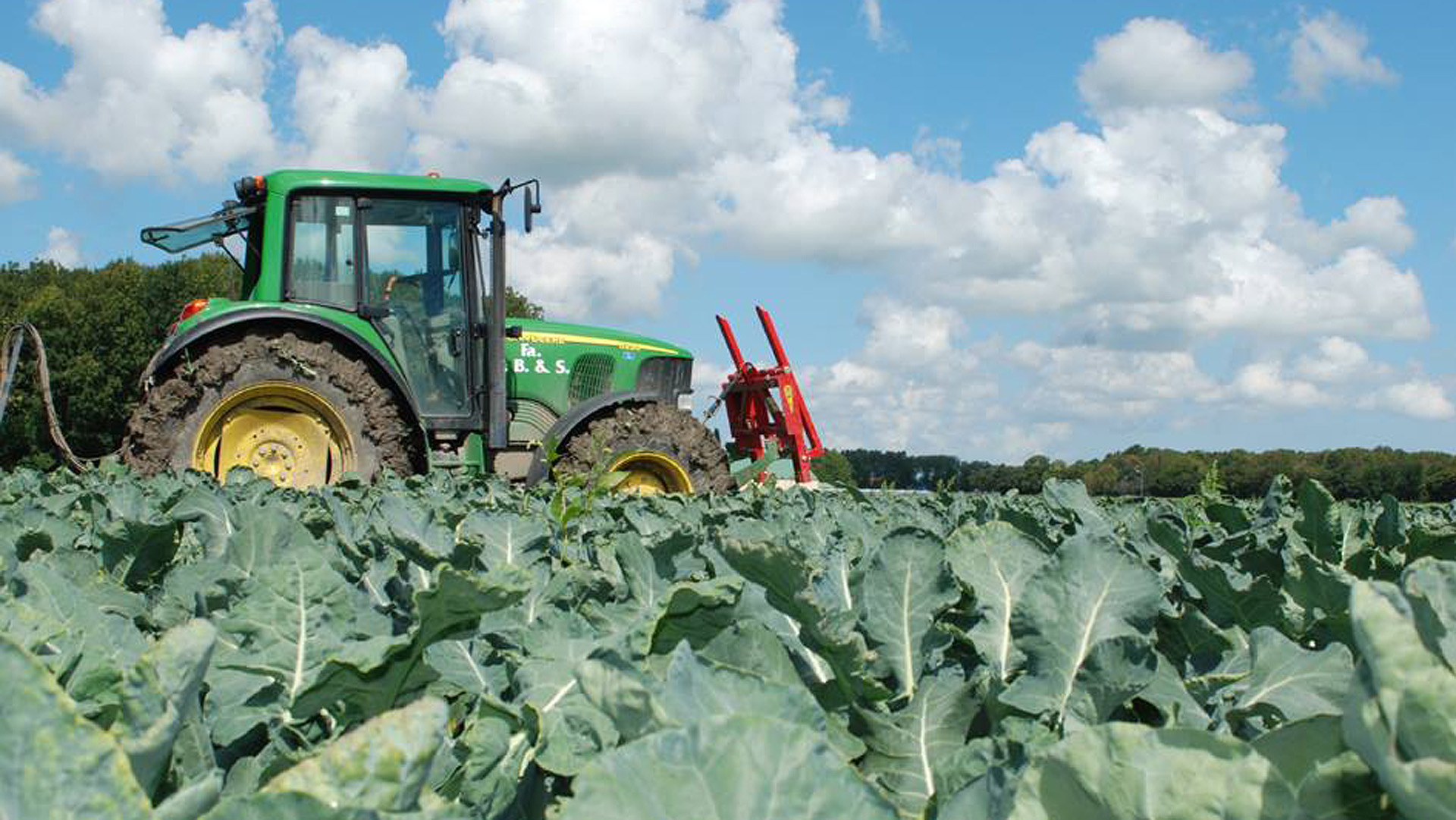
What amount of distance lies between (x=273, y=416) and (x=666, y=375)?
4408 mm

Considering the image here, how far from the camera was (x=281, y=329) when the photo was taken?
9273 mm

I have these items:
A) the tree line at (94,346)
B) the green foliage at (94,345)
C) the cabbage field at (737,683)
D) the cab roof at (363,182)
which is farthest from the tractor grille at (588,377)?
the green foliage at (94,345)

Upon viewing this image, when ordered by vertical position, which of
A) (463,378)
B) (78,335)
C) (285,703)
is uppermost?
(78,335)

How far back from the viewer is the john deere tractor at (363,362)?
8.82 meters

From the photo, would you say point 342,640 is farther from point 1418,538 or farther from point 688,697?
point 1418,538

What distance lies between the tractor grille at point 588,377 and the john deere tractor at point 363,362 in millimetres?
692

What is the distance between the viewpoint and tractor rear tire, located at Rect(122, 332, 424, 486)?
336 inches

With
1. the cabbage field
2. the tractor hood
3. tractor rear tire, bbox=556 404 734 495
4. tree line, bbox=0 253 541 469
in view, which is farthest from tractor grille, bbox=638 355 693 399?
tree line, bbox=0 253 541 469

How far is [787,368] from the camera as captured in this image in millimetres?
13266

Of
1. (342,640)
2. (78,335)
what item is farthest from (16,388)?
(342,640)

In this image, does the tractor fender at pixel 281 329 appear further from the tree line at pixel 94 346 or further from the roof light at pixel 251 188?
the tree line at pixel 94 346

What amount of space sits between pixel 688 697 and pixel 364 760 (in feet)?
0.59

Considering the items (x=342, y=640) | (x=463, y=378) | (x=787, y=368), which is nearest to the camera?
(x=342, y=640)

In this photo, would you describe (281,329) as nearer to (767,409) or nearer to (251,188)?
(251,188)
